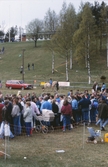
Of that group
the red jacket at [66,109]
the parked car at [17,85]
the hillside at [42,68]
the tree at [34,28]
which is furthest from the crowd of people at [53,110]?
the tree at [34,28]

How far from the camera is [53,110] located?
16906 mm

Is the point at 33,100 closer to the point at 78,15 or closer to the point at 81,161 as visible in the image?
the point at 81,161

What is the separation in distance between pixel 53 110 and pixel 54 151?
4580mm

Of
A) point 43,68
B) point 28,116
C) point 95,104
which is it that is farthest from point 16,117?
point 43,68

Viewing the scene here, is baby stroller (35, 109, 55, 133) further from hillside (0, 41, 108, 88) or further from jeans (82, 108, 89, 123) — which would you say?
hillside (0, 41, 108, 88)

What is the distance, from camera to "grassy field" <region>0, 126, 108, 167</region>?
35.9ft

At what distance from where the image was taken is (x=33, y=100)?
673 inches

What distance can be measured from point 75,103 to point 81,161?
6898 mm

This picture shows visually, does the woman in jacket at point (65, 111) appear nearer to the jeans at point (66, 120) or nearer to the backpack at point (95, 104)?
the jeans at point (66, 120)

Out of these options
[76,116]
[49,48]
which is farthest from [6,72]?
[76,116]

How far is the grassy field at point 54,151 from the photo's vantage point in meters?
10.9

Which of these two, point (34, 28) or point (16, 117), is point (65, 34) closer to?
point (16, 117)

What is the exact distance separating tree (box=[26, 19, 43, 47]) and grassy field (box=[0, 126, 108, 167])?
68770 mm

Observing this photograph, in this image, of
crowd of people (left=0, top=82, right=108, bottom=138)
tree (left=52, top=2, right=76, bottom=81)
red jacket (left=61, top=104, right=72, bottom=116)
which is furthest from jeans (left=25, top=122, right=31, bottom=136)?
tree (left=52, top=2, right=76, bottom=81)
